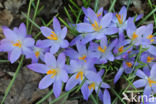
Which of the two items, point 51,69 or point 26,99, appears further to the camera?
point 26,99

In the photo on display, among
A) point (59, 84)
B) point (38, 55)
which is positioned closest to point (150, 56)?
point (59, 84)

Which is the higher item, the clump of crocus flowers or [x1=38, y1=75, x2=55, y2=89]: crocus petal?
the clump of crocus flowers

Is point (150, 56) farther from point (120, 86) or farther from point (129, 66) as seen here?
point (120, 86)

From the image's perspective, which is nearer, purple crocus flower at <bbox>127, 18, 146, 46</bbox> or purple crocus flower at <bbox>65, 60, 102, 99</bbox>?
purple crocus flower at <bbox>65, 60, 102, 99</bbox>

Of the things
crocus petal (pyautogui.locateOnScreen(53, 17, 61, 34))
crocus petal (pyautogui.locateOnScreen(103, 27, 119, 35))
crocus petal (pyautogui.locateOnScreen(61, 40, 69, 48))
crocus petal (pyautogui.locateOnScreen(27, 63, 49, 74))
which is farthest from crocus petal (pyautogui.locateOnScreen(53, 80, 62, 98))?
crocus petal (pyautogui.locateOnScreen(103, 27, 119, 35))

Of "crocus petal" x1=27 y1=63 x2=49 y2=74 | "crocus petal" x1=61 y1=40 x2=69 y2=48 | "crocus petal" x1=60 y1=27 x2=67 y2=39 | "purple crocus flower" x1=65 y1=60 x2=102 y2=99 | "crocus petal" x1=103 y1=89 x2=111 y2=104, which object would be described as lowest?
"crocus petal" x1=103 y1=89 x2=111 y2=104

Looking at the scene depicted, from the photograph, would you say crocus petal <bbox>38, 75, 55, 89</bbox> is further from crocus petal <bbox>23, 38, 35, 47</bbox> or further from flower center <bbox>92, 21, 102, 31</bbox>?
flower center <bbox>92, 21, 102, 31</bbox>

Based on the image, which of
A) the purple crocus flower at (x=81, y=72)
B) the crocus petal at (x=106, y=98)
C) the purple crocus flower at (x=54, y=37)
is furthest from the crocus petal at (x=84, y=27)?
the crocus petal at (x=106, y=98)
